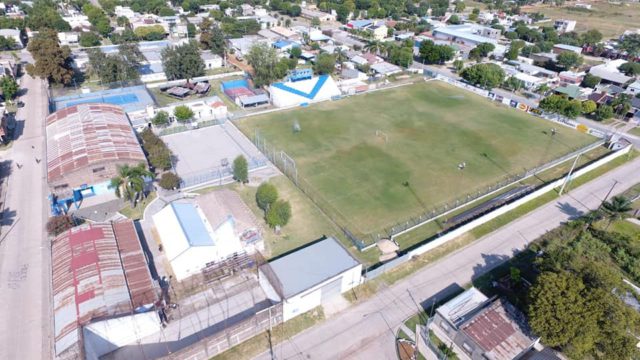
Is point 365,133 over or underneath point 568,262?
underneath

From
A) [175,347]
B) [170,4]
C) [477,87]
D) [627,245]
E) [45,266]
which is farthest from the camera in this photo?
[170,4]

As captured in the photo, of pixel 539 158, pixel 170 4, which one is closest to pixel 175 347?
pixel 539 158

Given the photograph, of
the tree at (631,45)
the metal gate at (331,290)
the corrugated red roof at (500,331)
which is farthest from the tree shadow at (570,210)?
the tree at (631,45)

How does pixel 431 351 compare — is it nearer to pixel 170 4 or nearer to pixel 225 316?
pixel 225 316

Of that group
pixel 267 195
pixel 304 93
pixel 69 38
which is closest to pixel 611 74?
pixel 304 93

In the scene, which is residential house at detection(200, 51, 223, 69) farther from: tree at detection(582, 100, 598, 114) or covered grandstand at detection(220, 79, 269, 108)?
tree at detection(582, 100, 598, 114)

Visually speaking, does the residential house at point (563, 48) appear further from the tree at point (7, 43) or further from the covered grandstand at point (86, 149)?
the tree at point (7, 43)
